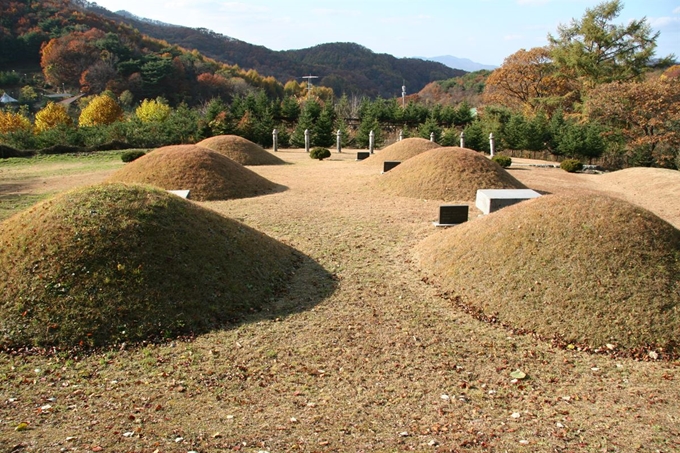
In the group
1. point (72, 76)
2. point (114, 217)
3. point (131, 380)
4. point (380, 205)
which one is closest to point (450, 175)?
point (380, 205)

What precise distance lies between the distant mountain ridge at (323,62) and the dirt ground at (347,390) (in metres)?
79.5

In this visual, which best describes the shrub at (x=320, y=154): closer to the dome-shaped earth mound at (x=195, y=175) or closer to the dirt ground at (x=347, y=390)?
the dome-shaped earth mound at (x=195, y=175)

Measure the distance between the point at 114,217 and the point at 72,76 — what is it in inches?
2456

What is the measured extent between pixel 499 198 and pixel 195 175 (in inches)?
327

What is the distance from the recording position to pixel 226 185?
14500 mm

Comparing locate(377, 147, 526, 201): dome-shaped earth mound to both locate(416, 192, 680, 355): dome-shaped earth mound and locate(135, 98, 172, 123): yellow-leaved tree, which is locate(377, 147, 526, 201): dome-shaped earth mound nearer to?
locate(416, 192, 680, 355): dome-shaped earth mound

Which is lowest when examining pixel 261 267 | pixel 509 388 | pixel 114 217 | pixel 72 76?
Answer: pixel 509 388

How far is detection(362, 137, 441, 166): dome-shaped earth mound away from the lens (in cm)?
2131

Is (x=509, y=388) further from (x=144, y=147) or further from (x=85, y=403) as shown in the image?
(x=144, y=147)

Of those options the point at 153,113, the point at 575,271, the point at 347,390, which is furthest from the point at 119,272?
the point at 153,113

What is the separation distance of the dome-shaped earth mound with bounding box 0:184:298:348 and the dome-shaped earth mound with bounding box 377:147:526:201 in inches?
292


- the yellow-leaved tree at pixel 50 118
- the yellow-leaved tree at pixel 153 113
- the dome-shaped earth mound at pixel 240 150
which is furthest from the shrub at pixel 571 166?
the yellow-leaved tree at pixel 50 118

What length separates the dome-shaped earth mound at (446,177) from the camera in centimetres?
1455

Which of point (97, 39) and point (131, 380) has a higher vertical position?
point (97, 39)
